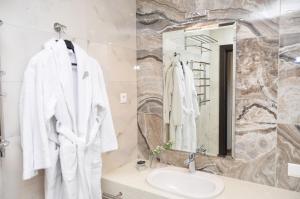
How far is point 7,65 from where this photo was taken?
1169mm

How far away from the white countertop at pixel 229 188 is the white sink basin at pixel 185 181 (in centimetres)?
6

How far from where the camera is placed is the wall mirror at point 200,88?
1.64 m

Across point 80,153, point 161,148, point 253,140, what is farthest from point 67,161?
point 253,140

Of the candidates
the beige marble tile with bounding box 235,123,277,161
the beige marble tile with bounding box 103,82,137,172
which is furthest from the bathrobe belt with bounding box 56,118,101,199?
the beige marble tile with bounding box 235,123,277,161

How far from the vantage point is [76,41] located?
153 centimetres

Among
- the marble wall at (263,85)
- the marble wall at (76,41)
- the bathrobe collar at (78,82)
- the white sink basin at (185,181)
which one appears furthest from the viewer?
the white sink basin at (185,181)

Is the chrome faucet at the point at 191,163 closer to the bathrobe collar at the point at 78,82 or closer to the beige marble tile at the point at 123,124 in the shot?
the beige marble tile at the point at 123,124

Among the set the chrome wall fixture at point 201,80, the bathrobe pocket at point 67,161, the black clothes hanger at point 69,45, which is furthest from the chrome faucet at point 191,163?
the black clothes hanger at point 69,45

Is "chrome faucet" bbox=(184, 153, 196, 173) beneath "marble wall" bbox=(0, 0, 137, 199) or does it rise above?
beneath

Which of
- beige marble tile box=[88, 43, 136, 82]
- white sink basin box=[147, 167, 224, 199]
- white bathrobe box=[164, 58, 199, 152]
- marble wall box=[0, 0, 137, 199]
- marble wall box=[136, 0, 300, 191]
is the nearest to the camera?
marble wall box=[0, 0, 137, 199]

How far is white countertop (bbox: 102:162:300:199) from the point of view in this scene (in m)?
1.40

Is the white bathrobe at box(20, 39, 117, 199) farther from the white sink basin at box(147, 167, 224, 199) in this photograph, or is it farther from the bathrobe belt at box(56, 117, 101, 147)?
the white sink basin at box(147, 167, 224, 199)

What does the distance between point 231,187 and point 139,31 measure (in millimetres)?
1494

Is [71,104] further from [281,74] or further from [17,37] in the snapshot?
[281,74]
